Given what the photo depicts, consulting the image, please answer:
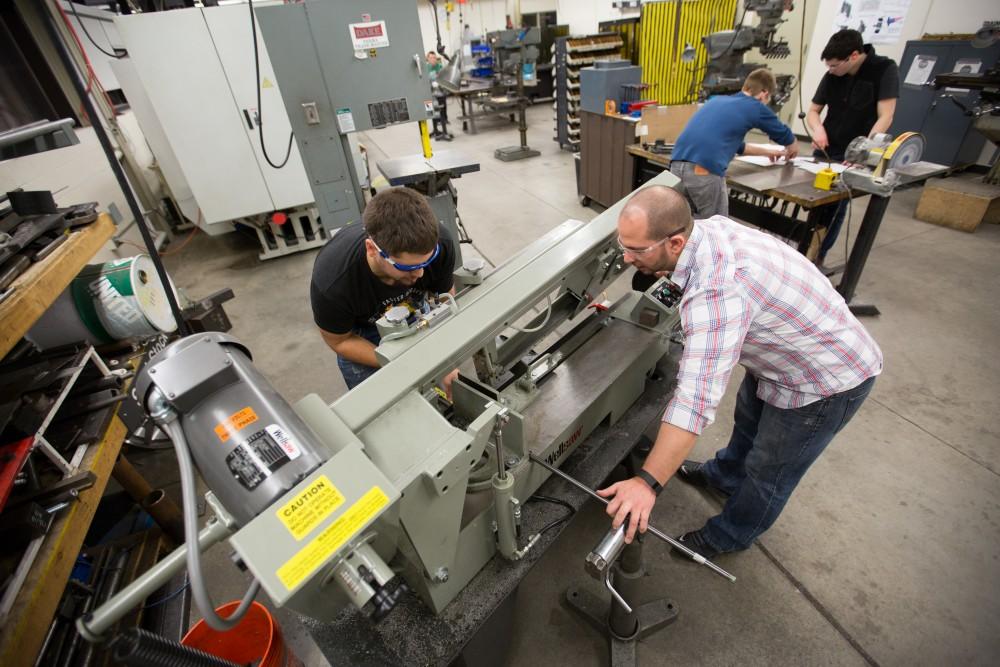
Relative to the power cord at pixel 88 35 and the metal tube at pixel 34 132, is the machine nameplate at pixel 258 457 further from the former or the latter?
the power cord at pixel 88 35

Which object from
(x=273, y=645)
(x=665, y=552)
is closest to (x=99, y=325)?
(x=273, y=645)

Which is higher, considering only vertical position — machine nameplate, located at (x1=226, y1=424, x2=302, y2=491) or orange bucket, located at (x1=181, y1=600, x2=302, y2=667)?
machine nameplate, located at (x1=226, y1=424, x2=302, y2=491)

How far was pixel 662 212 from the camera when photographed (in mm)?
1115

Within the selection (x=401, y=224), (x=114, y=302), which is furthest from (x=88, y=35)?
(x=401, y=224)

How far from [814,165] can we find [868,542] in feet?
7.34

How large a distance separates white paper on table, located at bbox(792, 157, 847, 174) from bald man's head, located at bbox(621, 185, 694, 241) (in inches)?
83.4

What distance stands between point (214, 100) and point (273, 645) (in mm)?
3445

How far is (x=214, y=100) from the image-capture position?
10.4ft

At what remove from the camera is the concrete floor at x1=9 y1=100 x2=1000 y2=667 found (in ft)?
4.79

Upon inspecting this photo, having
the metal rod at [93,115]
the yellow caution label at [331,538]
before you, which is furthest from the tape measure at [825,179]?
the metal rod at [93,115]

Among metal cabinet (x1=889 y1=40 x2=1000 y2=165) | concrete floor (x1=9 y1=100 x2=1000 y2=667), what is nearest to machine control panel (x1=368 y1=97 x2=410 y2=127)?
concrete floor (x1=9 y1=100 x2=1000 y2=667)

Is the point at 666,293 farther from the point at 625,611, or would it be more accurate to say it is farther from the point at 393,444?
the point at 393,444

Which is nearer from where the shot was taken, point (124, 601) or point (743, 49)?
point (124, 601)

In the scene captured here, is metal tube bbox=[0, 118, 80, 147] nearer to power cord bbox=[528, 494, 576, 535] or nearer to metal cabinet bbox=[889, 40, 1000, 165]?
power cord bbox=[528, 494, 576, 535]
